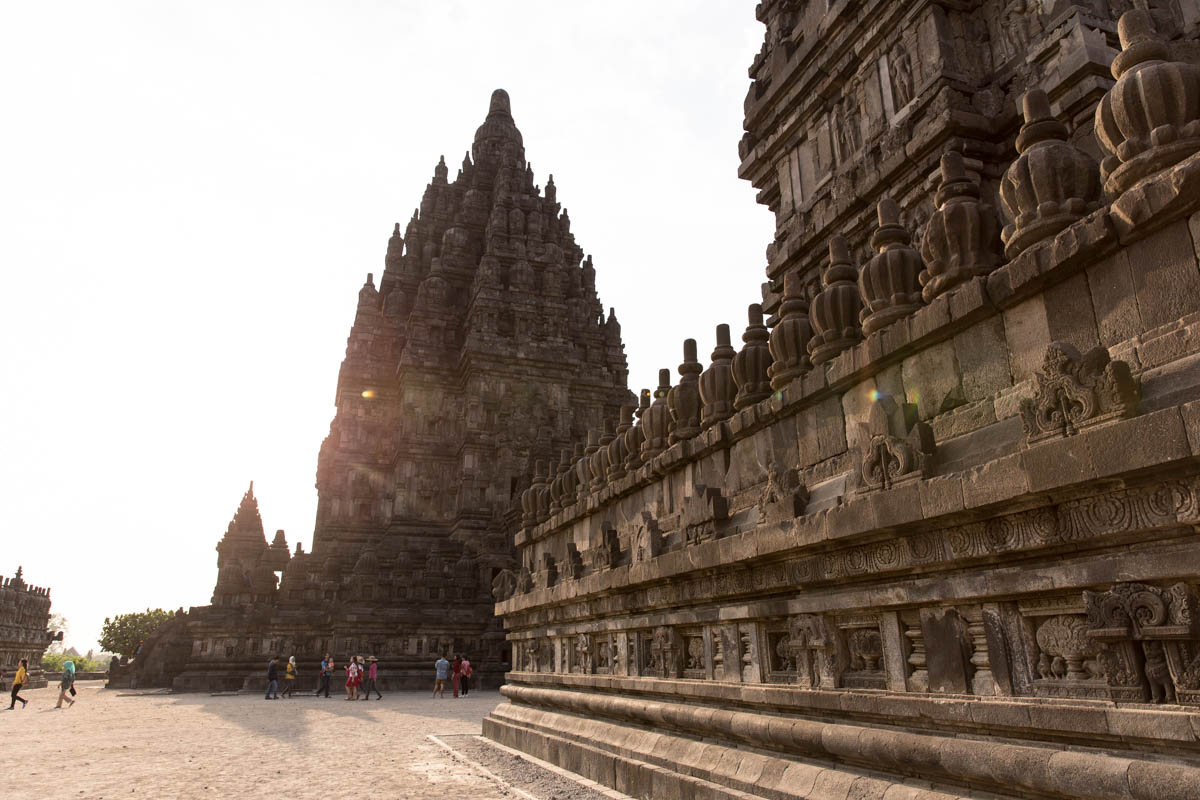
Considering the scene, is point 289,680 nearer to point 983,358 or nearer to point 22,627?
point 22,627

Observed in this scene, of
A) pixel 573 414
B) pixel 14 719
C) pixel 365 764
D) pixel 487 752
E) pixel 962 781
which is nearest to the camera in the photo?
pixel 962 781

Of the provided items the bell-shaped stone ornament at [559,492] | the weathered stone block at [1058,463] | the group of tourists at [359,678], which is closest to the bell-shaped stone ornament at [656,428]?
the bell-shaped stone ornament at [559,492]

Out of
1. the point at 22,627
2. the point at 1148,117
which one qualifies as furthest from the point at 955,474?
the point at 22,627

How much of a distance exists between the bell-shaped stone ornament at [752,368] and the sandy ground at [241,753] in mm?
5075

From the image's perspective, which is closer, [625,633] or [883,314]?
[883,314]

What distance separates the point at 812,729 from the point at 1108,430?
3012 mm

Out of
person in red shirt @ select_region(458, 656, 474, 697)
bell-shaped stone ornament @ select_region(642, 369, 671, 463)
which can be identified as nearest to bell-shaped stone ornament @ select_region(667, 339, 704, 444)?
bell-shaped stone ornament @ select_region(642, 369, 671, 463)

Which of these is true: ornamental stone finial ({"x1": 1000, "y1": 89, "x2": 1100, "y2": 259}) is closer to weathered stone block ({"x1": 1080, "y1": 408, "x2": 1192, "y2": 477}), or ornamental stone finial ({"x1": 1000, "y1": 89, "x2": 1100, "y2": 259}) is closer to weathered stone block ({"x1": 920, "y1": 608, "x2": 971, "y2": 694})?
weathered stone block ({"x1": 1080, "y1": 408, "x2": 1192, "y2": 477})

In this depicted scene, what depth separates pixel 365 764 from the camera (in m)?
11.0

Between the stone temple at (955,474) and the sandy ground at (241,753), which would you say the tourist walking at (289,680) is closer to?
the sandy ground at (241,753)

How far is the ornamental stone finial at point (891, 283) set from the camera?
18.3 ft

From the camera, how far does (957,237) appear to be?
16.9 feet

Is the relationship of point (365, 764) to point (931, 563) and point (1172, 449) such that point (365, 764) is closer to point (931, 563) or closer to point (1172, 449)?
point (931, 563)

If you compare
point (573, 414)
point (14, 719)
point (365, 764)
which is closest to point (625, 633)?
point (365, 764)
